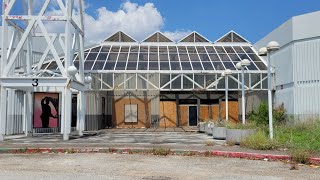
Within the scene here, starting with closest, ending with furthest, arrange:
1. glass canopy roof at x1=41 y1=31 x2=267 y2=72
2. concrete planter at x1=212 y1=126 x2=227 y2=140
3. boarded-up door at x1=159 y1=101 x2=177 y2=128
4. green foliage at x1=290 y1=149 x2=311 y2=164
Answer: green foliage at x1=290 y1=149 x2=311 y2=164 → concrete planter at x1=212 y1=126 x2=227 y2=140 → glass canopy roof at x1=41 y1=31 x2=267 y2=72 → boarded-up door at x1=159 y1=101 x2=177 y2=128

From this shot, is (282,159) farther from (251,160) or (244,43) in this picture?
(244,43)

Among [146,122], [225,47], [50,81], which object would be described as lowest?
[146,122]

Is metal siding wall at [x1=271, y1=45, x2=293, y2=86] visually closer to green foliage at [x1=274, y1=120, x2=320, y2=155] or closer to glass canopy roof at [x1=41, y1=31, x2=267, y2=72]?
glass canopy roof at [x1=41, y1=31, x2=267, y2=72]

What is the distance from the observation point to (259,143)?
14.4m

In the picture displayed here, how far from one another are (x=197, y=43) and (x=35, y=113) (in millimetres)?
19900

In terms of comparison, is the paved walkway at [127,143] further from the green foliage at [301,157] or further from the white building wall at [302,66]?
the white building wall at [302,66]

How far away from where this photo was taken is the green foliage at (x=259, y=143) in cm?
1433

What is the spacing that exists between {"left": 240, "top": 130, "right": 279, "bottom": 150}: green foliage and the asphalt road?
91.4 inches

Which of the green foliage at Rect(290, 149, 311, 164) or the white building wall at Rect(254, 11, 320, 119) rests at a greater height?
the white building wall at Rect(254, 11, 320, 119)

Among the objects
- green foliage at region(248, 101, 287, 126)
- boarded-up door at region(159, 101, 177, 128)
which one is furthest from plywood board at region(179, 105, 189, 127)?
green foliage at region(248, 101, 287, 126)

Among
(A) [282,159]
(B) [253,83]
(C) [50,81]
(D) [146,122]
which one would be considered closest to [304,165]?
(A) [282,159]

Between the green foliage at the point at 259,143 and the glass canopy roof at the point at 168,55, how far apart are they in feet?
59.2

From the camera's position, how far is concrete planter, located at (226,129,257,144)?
53.3 feet

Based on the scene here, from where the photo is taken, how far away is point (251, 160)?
486 inches
